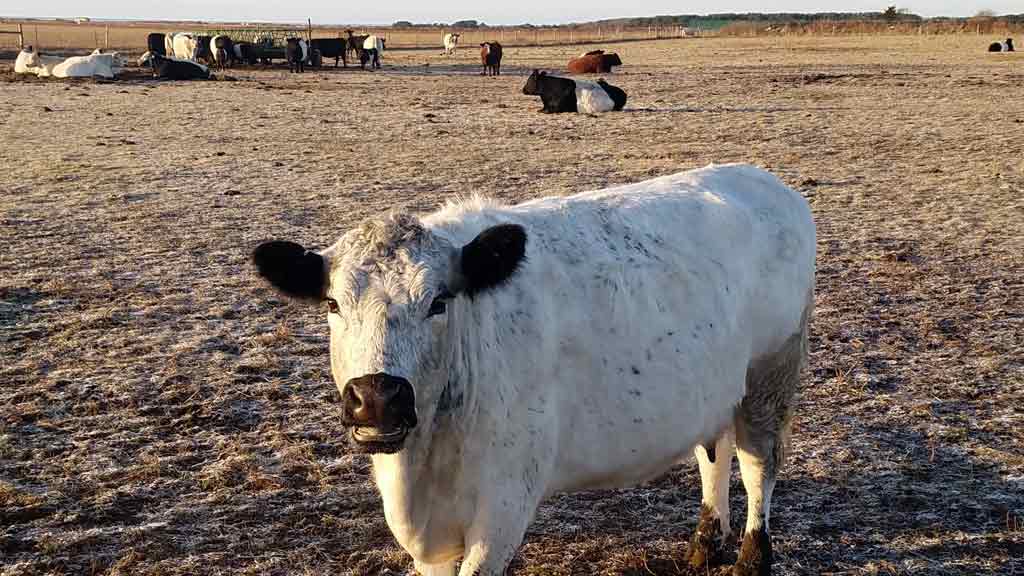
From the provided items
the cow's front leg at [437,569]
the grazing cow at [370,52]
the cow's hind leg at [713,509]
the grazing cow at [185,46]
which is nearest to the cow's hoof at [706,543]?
the cow's hind leg at [713,509]

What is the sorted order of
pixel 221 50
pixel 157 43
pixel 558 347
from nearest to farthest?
pixel 558 347 < pixel 221 50 < pixel 157 43

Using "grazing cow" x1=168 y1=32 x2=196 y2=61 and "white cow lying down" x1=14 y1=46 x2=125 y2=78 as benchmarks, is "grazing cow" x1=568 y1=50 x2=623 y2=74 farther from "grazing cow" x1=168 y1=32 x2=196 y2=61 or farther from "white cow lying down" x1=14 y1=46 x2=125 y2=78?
"grazing cow" x1=168 y1=32 x2=196 y2=61

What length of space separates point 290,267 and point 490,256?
0.71 meters

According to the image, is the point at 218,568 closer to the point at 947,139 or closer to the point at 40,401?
the point at 40,401

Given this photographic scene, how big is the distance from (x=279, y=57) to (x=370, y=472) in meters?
43.8

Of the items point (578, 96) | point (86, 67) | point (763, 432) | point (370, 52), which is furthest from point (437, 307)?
point (370, 52)

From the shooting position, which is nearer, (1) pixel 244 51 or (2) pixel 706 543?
(2) pixel 706 543

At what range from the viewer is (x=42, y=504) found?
477cm

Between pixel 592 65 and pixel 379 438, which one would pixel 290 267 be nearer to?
pixel 379 438

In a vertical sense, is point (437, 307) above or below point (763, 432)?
above

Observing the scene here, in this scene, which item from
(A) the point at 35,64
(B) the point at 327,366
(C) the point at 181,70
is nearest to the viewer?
(B) the point at 327,366

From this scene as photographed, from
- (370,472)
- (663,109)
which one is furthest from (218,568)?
(663,109)

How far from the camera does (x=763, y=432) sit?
14.5 feet

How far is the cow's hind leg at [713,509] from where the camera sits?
14.6 feet
